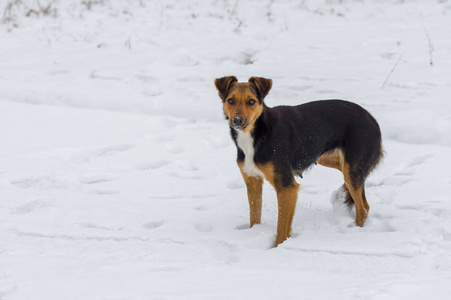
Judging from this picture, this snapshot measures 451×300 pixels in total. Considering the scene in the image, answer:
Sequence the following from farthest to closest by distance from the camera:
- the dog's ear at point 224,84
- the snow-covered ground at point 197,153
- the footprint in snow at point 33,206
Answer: the footprint in snow at point 33,206, the dog's ear at point 224,84, the snow-covered ground at point 197,153

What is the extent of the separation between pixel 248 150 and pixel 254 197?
56 centimetres

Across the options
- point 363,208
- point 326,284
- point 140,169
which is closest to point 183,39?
point 140,169

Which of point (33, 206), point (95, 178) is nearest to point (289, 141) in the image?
point (95, 178)

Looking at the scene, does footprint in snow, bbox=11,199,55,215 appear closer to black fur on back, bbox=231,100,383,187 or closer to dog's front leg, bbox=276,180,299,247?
black fur on back, bbox=231,100,383,187

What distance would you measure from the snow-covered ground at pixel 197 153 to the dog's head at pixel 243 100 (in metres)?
1.02

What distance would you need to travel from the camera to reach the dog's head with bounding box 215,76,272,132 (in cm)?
388

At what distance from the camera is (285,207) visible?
4.16 meters

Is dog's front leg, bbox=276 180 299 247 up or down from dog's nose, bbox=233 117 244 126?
down

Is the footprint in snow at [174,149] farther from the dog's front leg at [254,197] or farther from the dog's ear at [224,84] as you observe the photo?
the dog's ear at [224,84]

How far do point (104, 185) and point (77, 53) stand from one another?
504 cm

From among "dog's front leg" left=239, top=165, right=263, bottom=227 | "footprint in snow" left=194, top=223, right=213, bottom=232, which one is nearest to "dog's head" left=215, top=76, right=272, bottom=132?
"dog's front leg" left=239, top=165, right=263, bottom=227

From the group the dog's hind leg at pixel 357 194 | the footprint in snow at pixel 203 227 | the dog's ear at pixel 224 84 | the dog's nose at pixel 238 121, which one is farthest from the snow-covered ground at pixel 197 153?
the dog's ear at pixel 224 84

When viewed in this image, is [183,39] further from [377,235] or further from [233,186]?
[377,235]

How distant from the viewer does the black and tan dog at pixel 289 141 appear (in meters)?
4.07
